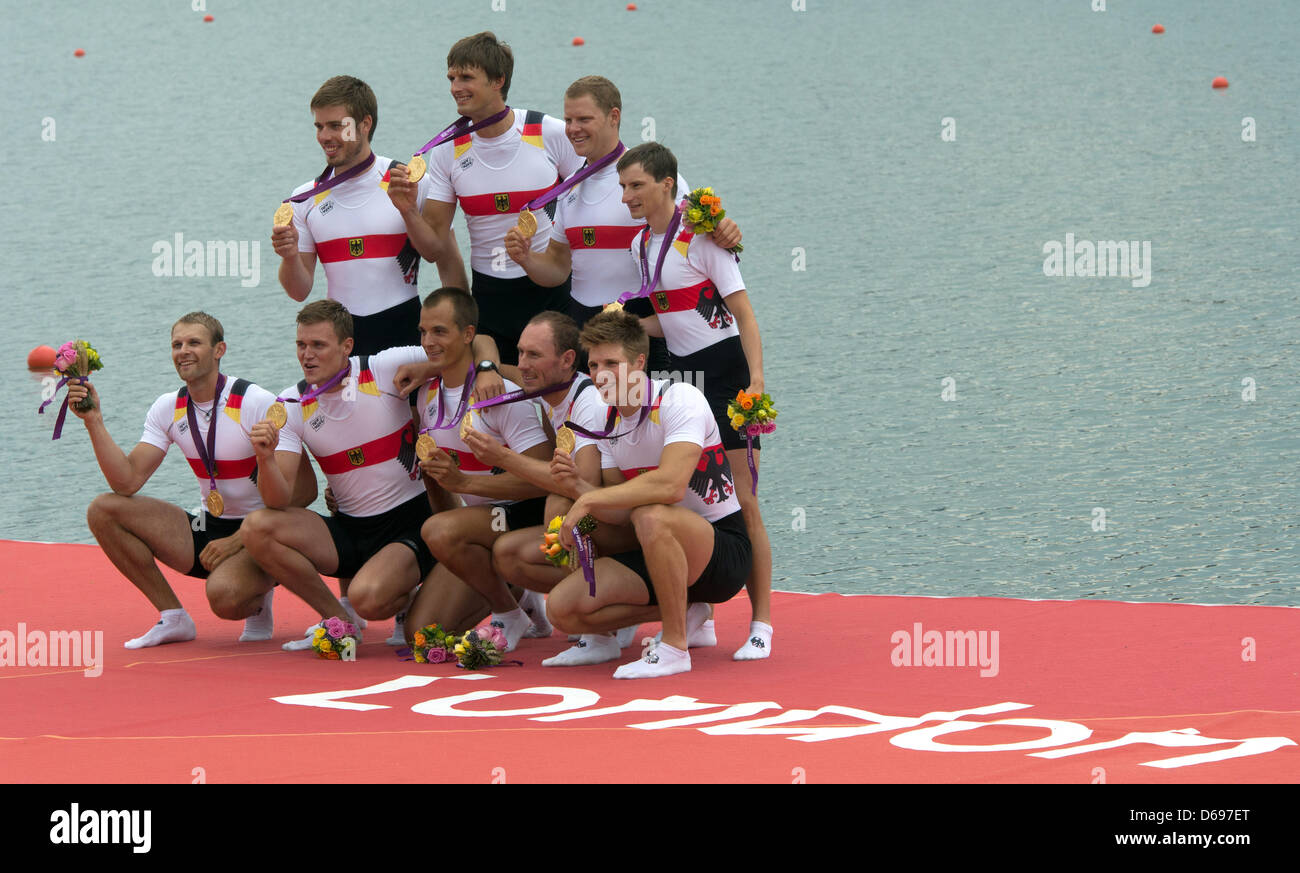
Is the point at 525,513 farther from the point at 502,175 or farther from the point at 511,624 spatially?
the point at 502,175

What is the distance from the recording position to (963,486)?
1031 centimetres

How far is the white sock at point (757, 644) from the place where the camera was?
723 centimetres

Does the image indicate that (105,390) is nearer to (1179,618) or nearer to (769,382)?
(769,382)

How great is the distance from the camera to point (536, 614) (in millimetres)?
8055

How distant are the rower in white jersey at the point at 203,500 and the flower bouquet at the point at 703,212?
2.02 m

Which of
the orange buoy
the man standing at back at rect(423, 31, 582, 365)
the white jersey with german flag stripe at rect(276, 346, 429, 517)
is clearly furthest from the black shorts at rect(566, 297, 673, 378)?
the orange buoy

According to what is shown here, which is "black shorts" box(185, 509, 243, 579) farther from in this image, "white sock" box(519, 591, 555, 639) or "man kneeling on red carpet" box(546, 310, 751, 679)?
"man kneeling on red carpet" box(546, 310, 751, 679)

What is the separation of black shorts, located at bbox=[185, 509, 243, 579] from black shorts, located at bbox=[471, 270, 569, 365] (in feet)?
4.73

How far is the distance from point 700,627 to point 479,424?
132 centimetres

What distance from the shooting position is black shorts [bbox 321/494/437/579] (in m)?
7.70

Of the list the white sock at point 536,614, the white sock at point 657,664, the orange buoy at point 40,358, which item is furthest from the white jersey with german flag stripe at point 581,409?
the orange buoy at point 40,358

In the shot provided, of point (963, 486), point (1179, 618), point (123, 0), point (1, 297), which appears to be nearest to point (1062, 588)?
point (1179, 618)

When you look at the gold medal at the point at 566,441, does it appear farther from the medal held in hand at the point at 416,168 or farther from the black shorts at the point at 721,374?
the medal held in hand at the point at 416,168
